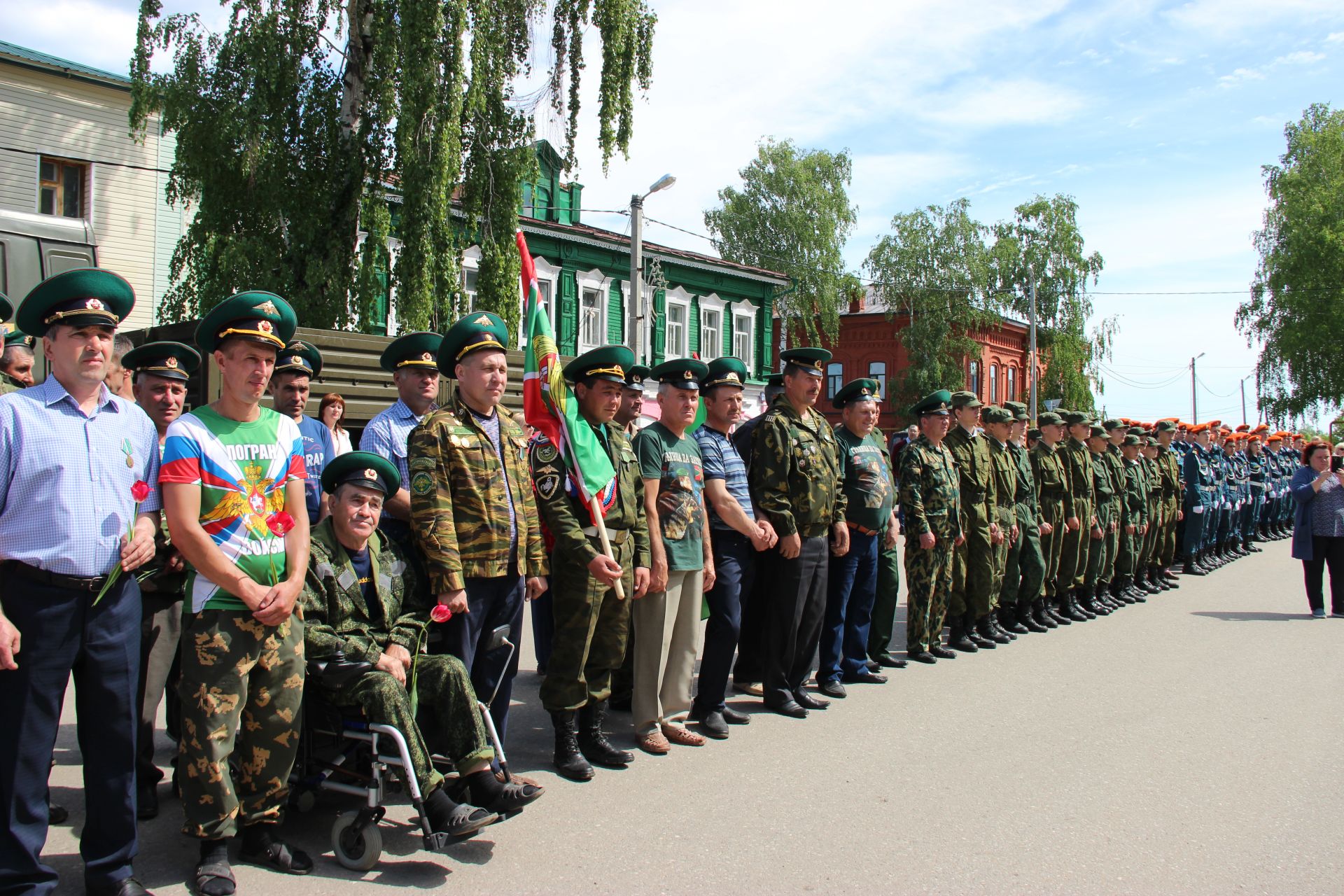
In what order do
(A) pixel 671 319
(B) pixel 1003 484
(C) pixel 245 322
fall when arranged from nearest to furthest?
1. (C) pixel 245 322
2. (B) pixel 1003 484
3. (A) pixel 671 319

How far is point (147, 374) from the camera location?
15.0ft

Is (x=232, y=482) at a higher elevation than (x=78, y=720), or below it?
higher

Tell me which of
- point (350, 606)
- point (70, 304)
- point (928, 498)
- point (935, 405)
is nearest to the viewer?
point (70, 304)

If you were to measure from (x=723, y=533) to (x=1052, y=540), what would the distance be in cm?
505

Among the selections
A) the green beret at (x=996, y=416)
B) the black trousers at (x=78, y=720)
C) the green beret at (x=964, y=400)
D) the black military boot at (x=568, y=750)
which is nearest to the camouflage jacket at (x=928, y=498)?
the green beret at (x=964, y=400)

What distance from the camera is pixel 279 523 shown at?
3580 millimetres

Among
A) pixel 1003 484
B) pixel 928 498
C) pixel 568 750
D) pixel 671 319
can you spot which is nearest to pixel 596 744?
pixel 568 750

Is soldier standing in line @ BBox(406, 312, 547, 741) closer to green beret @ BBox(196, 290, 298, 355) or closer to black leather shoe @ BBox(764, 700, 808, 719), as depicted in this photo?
green beret @ BBox(196, 290, 298, 355)

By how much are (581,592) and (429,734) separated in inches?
40.1

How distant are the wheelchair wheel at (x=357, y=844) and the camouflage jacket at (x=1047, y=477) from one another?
7.58 m

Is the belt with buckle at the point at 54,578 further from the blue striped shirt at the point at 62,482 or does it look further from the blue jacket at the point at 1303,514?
the blue jacket at the point at 1303,514

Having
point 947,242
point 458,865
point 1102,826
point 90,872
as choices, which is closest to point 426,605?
point 458,865

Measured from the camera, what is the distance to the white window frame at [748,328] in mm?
32875

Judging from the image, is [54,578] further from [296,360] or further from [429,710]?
[296,360]
